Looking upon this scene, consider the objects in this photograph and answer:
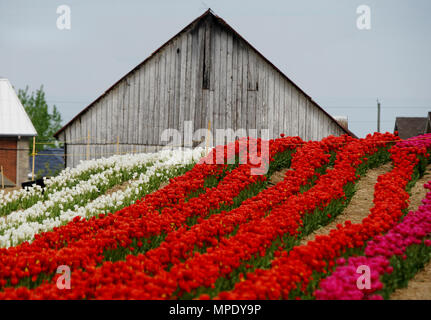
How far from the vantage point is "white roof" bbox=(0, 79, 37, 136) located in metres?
26.0

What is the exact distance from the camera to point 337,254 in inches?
225

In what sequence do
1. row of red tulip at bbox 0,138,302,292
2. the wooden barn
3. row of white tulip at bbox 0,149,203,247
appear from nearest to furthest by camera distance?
row of red tulip at bbox 0,138,302,292, row of white tulip at bbox 0,149,203,247, the wooden barn

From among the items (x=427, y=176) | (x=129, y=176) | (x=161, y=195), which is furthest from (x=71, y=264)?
(x=427, y=176)

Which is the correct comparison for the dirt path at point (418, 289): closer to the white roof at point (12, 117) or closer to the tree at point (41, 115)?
the white roof at point (12, 117)

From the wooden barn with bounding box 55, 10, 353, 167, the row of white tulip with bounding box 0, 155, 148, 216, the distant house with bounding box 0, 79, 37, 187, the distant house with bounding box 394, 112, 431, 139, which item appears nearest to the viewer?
the row of white tulip with bounding box 0, 155, 148, 216

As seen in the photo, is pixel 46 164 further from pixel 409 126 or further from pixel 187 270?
pixel 409 126

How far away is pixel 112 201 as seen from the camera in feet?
32.9

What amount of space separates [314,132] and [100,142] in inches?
380

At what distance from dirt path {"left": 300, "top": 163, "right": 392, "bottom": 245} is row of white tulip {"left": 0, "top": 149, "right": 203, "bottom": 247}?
4.92m

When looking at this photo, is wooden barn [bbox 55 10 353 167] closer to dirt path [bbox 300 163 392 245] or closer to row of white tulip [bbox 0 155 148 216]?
row of white tulip [bbox 0 155 148 216]

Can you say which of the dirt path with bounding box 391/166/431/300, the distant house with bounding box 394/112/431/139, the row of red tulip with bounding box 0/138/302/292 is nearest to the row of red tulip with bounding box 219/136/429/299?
the dirt path with bounding box 391/166/431/300

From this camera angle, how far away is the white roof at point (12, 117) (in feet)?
85.4

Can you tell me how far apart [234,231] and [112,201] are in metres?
4.18

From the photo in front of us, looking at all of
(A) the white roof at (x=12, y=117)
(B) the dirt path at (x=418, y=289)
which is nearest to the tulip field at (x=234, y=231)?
(B) the dirt path at (x=418, y=289)
